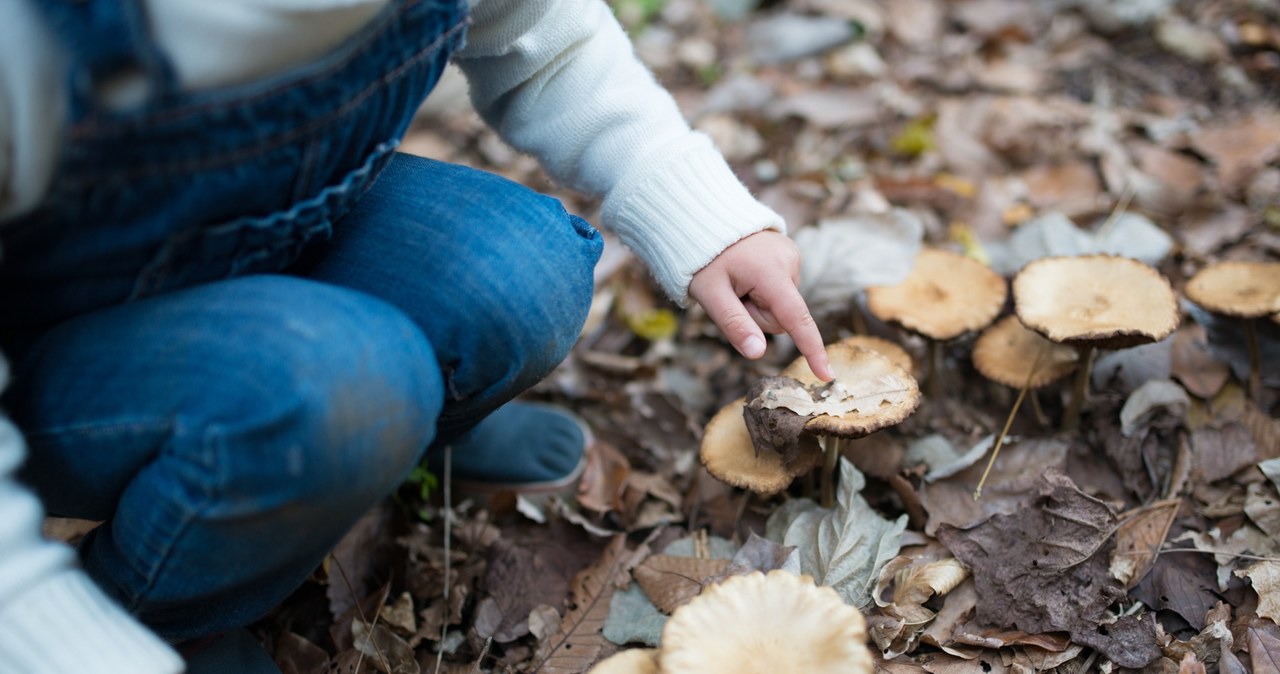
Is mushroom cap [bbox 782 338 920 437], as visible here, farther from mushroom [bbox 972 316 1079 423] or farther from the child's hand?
mushroom [bbox 972 316 1079 423]

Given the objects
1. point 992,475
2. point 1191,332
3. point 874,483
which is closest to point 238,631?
point 874,483

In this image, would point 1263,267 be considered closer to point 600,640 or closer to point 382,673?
point 600,640

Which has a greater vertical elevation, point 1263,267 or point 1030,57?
point 1263,267

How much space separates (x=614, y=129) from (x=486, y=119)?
0.27m

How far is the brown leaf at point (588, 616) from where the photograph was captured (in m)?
1.44

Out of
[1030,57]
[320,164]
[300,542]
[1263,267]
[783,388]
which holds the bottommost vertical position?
[1030,57]

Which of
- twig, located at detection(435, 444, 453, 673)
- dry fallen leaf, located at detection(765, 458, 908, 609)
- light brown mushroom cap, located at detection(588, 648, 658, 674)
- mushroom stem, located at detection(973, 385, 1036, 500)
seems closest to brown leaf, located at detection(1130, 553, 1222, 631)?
mushroom stem, located at detection(973, 385, 1036, 500)

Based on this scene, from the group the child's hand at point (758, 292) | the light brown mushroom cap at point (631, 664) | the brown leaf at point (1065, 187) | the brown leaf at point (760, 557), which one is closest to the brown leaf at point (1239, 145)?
the brown leaf at point (1065, 187)

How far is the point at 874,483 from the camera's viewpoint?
166 centimetres

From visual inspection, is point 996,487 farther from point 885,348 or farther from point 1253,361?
point 1253,361

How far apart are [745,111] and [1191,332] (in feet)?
4.88

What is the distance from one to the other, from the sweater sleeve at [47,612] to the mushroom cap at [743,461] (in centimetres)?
83

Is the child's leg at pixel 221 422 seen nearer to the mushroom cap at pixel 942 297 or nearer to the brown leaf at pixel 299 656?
the brown leaf at pixel 299 656

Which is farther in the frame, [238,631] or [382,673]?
[382,673]
